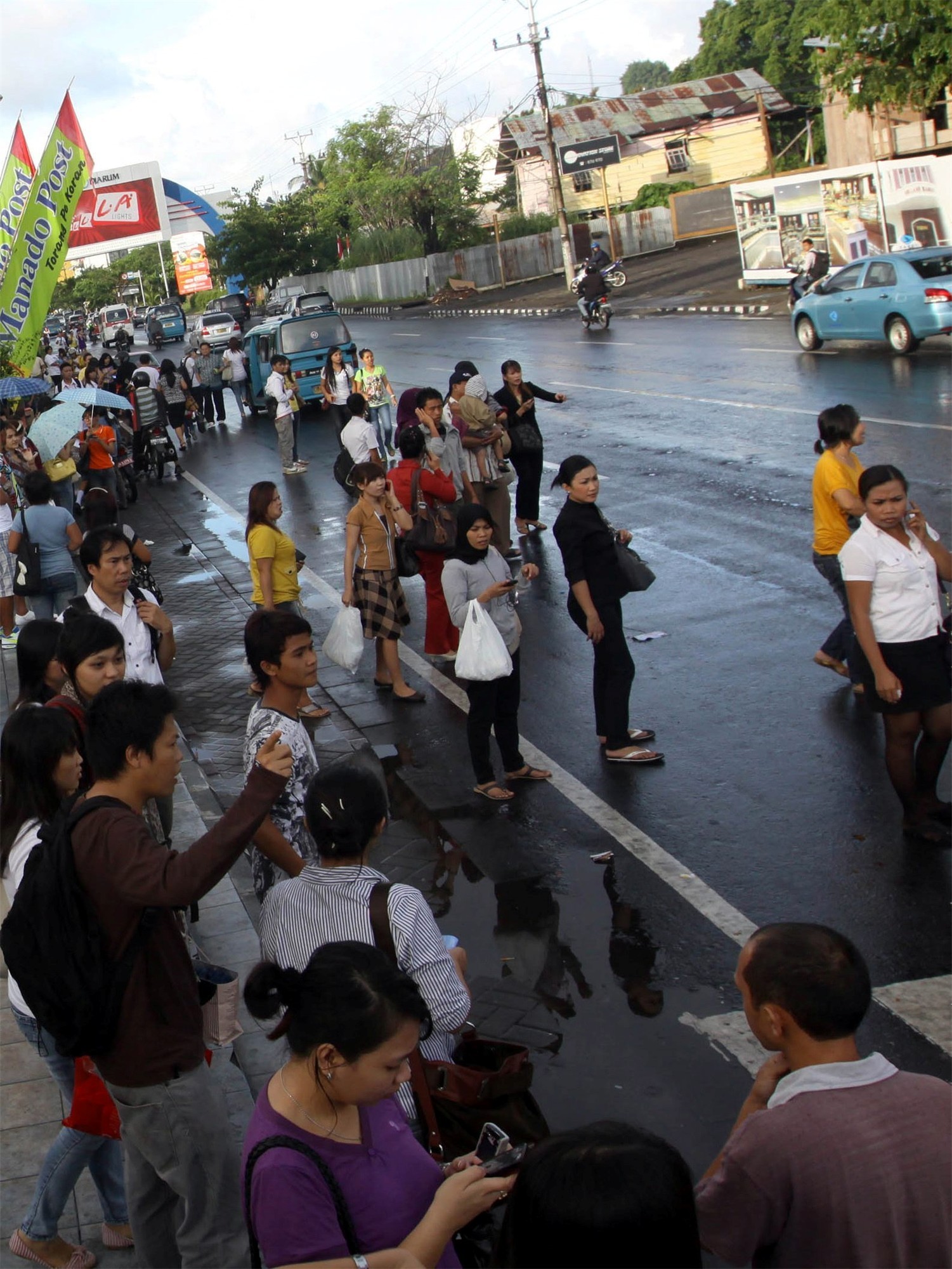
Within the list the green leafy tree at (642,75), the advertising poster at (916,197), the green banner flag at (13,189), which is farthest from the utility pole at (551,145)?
the green leafy tree at (642,75)

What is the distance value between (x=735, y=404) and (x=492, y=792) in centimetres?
1268

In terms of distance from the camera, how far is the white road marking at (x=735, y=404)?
14992 mm

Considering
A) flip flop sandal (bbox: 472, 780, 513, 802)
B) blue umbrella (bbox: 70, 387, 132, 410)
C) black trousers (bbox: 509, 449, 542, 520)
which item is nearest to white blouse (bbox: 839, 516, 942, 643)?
flip flop sandal (bbox: 472, 780, 513, 802)

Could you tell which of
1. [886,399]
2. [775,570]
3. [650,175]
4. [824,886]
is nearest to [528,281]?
[650,175]

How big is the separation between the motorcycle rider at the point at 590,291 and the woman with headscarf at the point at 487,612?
2608cm

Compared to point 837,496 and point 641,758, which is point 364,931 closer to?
point 641,758

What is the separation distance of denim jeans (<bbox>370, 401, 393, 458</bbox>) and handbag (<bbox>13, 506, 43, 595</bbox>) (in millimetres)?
8881

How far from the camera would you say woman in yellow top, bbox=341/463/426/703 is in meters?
8.77

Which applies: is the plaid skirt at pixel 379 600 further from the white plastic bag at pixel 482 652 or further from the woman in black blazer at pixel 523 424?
the woman in black blazer at pixel 523 424

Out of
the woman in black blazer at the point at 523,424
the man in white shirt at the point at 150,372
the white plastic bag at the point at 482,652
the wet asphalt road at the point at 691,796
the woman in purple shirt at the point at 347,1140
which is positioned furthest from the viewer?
the man in white shirt at the point at 150,372

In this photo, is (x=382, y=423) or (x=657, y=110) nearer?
(x=382, y=423)

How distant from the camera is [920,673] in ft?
19.0

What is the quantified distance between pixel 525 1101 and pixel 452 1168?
0.76 m

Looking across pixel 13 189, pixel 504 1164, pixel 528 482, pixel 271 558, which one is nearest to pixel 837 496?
pixel 271 558
